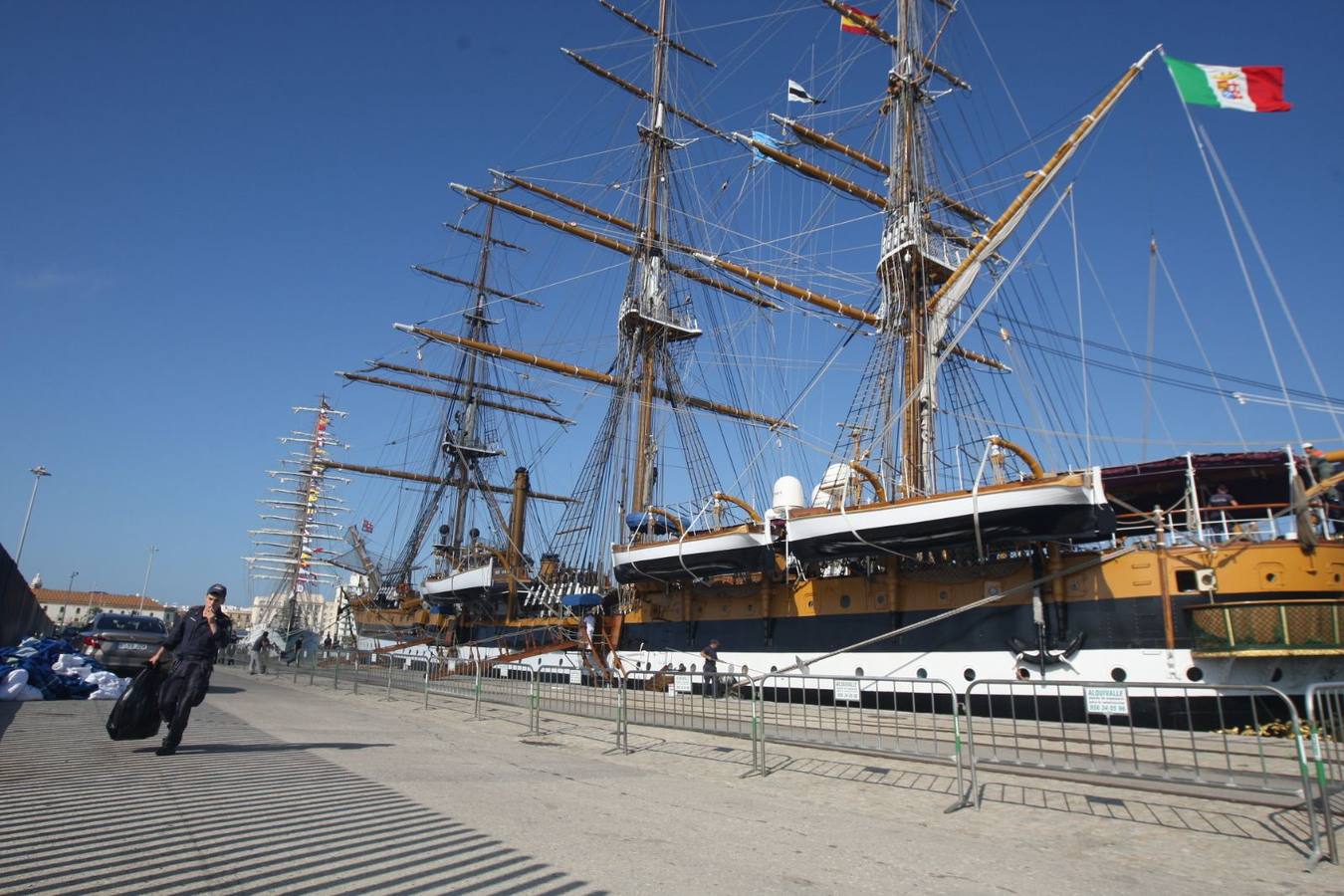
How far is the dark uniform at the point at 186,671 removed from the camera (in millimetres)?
7105

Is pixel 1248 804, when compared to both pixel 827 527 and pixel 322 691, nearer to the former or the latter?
pixel 827 527

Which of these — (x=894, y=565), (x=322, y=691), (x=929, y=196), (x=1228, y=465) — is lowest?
(x=322, y=691)

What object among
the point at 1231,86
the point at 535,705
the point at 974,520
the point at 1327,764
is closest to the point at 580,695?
the point at 535,705

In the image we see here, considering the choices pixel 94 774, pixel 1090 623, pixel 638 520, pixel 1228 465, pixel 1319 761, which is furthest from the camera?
pixel 638 520

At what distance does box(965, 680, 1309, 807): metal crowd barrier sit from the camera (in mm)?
5875

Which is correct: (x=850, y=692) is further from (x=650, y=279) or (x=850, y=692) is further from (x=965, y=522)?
(x=650, y=279)

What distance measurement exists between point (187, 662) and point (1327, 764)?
9347 millimetres

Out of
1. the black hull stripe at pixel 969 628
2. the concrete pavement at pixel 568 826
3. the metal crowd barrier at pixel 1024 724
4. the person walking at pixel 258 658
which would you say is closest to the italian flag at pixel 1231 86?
the black hull stripe at pixel 969 628

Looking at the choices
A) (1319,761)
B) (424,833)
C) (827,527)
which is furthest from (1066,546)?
(424,833)

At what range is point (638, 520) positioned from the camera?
83.0 feet

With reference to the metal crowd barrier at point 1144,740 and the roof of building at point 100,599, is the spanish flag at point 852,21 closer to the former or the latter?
the metal crowd barrier at point 1144,740

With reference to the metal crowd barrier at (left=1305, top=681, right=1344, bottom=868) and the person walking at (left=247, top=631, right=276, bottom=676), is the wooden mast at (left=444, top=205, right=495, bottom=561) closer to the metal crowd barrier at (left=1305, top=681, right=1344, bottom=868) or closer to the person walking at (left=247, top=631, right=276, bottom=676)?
the person walking at (left=247, top=631, right=276, bottom=676)

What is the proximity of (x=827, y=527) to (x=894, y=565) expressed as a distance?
1.84m

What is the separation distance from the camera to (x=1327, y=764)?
5598 millimetres
